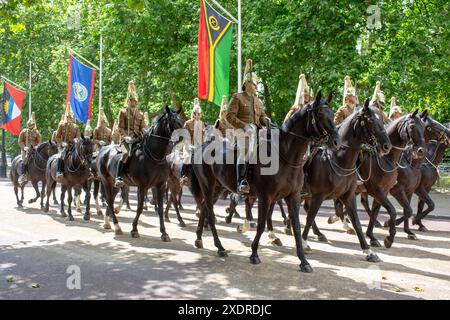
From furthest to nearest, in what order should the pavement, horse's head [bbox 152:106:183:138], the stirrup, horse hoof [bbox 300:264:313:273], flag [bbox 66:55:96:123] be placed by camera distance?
1. flag [bbox 66:55:96:123]
2. horse's head [bbox 152:106:183:138]
3. the stirrup
4. horse hoof [bbox 300:264:313:273]
5. the pavement

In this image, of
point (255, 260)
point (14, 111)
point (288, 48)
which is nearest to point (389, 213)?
point (255, 260)

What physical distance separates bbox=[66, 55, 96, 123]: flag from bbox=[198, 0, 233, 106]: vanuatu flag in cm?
811

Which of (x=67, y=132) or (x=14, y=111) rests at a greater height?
(x=14, y=111)

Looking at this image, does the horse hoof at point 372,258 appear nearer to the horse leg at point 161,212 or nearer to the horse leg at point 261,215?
the horse leg at point 261,215

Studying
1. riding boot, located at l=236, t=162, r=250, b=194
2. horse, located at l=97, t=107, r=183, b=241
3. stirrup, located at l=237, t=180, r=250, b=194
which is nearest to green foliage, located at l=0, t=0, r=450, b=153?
horse, located at l=97, t=107, r=183, b=241

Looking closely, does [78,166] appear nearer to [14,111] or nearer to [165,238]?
[165,238]

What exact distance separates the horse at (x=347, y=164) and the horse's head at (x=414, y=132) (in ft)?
3.86

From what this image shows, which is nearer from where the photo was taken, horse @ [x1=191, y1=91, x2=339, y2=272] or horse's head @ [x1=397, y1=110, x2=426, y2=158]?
horse @ [x1=191, y1=91, x2=339, y2=272]

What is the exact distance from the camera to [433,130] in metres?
11.9

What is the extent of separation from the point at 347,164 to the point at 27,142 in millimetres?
13704

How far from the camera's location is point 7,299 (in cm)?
641

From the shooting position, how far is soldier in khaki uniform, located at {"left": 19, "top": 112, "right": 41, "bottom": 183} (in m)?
18.7

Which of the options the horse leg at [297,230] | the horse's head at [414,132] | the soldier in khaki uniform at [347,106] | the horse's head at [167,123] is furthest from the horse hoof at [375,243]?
the horse's head at [167,123]

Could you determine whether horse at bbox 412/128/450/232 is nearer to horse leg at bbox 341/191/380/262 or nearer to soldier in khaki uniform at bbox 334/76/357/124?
soldier in khaki uniform at bbox 334/76/357/124
